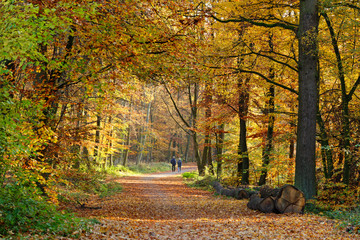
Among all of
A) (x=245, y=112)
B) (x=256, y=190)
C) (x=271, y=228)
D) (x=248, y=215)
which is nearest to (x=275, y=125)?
(x=245, y=112)

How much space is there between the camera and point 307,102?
9188 mm

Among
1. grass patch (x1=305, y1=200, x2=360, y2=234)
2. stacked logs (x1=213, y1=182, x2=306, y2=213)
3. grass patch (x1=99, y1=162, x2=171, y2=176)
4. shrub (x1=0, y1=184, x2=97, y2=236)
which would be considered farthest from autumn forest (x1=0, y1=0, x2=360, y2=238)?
grass patch (x1=99, y1=162, x2=171, y2=176)

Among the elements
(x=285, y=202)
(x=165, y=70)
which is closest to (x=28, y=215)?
(x=165, y=70)

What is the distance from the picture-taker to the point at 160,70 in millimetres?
7715

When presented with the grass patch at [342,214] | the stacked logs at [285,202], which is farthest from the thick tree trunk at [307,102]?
the stacked logs at [285,202]

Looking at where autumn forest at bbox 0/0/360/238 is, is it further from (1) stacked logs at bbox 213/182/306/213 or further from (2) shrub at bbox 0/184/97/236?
(1) stacked logs at bbox 213/182/306/213

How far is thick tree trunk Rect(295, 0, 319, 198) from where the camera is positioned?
29.8 feet

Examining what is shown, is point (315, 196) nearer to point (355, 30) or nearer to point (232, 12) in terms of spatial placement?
point (355, 30)

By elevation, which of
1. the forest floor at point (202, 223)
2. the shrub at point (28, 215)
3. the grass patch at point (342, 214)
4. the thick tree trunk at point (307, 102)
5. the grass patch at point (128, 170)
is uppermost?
the thick tree trunk at point (307, 102)

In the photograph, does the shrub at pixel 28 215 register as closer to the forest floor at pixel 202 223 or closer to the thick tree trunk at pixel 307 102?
the forest floor at pixel 202 223

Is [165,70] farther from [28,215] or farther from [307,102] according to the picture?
[307,102]

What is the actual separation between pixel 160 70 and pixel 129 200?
5.96 m

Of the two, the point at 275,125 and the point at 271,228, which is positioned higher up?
the point at 275,125

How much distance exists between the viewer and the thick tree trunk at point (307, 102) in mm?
9094
